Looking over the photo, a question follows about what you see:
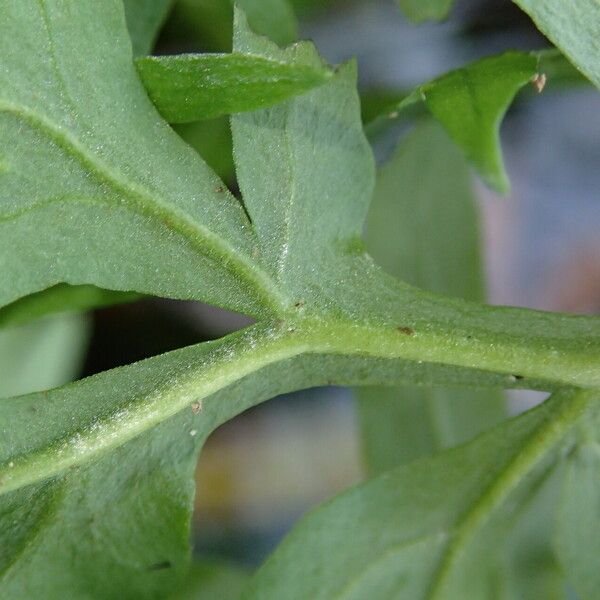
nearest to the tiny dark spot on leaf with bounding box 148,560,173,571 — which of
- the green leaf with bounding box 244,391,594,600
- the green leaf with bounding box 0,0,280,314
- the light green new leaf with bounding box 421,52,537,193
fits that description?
the green leaf with bounding box 244,391,594,600

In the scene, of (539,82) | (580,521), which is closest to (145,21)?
(539,82)

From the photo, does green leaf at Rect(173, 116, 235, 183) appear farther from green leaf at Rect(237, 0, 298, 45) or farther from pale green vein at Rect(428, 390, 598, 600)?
pale green vein at Rect(428, 390, 598, 600)

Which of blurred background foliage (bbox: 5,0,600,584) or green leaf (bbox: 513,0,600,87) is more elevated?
green leaf (bbox: 513,0,600,87)

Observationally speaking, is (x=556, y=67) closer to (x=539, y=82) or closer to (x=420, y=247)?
(x=539, y=82)

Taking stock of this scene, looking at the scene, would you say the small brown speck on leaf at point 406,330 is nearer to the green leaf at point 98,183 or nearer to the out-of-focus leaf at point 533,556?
the green leaf at point 98,183

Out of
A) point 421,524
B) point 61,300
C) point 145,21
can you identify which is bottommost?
point 421,524

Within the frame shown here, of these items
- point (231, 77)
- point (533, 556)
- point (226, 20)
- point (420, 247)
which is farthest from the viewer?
point (420, 247)

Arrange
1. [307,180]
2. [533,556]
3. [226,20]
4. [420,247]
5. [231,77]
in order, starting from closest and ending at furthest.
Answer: [231,77], [307,180], [533,556], [226,20], [420,247]
